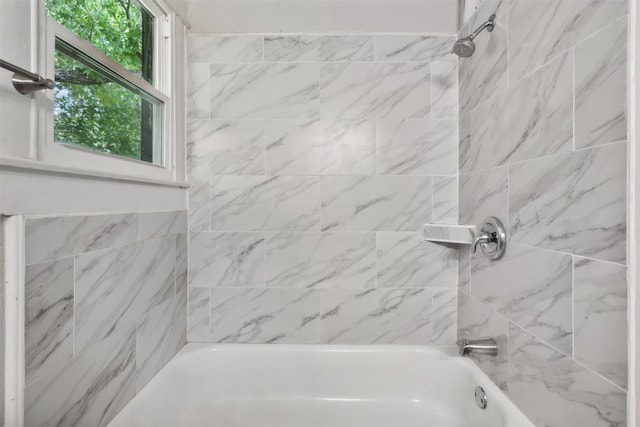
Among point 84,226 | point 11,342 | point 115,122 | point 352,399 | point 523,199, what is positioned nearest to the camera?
point 11,342

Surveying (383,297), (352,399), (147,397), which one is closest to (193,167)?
(147,397)

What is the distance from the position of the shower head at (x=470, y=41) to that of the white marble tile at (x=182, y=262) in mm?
1466

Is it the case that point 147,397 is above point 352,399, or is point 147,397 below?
above

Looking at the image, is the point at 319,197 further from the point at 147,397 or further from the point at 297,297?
the point at 147,397

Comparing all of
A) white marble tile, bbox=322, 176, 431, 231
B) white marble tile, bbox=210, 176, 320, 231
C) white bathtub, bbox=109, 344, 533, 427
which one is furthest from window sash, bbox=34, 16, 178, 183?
white bathtub, bbox=109, 344, 533, 427

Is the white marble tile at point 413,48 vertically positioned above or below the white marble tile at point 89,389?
above

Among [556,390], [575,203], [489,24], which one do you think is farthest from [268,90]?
[556,390]

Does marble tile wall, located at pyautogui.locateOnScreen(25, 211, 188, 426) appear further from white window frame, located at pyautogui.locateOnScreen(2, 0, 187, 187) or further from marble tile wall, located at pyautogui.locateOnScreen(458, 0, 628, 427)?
marble tile wall, located at pyautogui.locateOnScreen(458, 0, 628, 427)

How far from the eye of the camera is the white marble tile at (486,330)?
1.20 meters

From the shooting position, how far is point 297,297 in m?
1.62

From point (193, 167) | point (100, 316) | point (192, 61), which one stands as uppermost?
point (192, 61)

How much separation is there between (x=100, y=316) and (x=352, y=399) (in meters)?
1.14

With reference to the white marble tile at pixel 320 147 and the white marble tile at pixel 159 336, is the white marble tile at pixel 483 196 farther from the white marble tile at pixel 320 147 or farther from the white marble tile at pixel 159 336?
the white marble tile at pixel 159 336

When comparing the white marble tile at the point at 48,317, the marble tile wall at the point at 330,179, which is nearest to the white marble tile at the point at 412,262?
the marble tile wall at the point at 330,179
